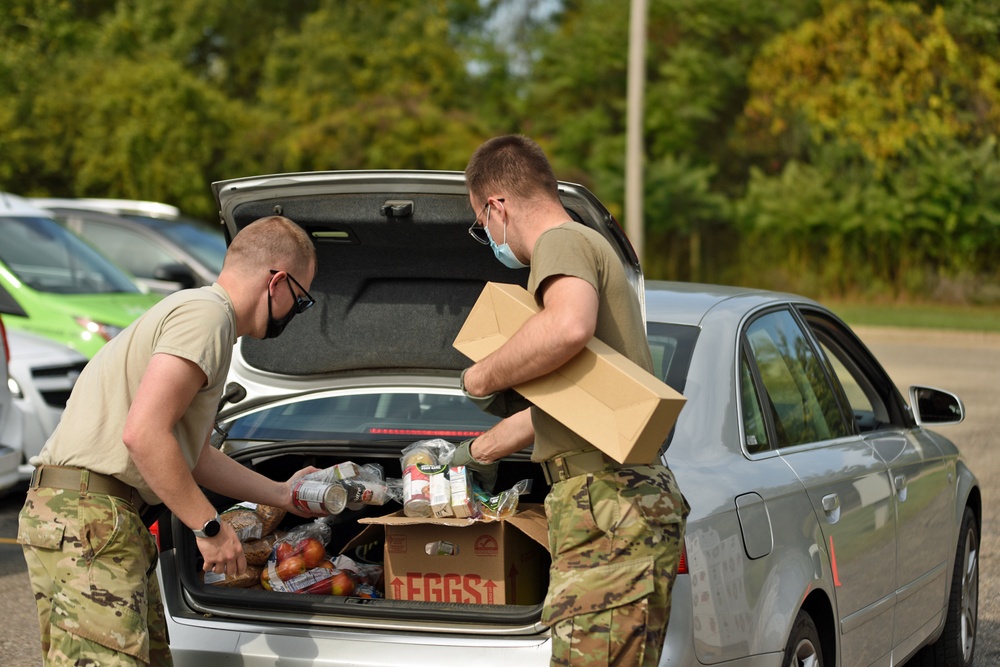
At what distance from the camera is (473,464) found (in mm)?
3502

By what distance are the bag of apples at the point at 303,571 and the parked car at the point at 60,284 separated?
528 cm

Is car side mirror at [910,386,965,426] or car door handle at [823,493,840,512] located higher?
car door handle at [823,493,840,512]

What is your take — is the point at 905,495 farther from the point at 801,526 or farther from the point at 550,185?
the point at 550,185

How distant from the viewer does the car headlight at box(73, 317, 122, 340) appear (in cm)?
905

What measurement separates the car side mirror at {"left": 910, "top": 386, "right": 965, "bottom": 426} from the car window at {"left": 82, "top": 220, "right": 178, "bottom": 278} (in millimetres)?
9623

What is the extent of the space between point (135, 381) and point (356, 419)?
1200 millimetres

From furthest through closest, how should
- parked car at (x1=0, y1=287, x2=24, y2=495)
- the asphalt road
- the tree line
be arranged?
the tree line, parked car at (x1=0, y1=287, x2=24, y2=495), the asphalt road

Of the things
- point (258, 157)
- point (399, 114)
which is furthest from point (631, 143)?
point (258, 157)

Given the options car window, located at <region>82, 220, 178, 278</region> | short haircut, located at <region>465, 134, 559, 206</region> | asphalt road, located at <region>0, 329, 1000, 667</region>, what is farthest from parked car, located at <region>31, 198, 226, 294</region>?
short haircut, located at <region>465, 134, 559, 206</region>

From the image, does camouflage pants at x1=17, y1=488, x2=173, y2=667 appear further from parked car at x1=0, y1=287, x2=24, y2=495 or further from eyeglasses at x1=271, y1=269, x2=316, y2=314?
parked car at x1=0, y1=287, x2=24, y2=495

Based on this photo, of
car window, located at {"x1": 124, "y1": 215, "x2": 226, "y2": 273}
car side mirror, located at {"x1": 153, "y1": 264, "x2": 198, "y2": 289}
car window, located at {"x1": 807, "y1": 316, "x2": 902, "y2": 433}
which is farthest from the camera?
car window, located at {"x1": 124, "y1": 215, "x2": 226, "y2": 273}

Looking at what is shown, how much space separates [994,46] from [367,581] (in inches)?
1034

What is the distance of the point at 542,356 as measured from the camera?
286 centimetres

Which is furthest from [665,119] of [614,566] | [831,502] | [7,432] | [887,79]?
[614,566]
